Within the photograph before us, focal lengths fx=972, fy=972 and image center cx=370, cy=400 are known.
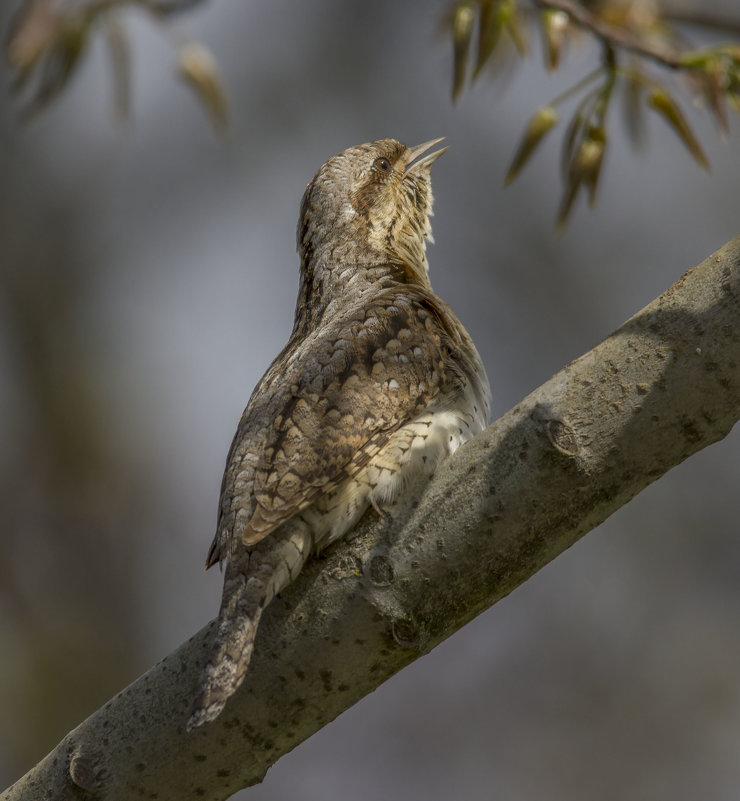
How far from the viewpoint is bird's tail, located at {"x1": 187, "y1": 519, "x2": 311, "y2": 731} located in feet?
7.13

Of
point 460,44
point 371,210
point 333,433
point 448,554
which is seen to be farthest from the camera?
point 371,210

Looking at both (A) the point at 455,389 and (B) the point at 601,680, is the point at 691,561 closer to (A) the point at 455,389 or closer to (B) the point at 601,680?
(B) the point at 601,680

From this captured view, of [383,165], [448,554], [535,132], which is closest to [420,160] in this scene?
[383,165]

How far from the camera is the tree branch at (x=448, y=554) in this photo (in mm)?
2135

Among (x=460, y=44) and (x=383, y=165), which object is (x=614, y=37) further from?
(x=383, y=165)

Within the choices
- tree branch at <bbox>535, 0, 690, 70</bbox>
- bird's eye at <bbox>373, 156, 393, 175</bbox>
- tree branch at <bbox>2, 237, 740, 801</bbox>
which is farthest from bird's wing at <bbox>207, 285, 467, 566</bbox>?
bird's eye at <bbox>373, 156, 393, 175</bbox>

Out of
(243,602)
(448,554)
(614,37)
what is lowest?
(448,554)

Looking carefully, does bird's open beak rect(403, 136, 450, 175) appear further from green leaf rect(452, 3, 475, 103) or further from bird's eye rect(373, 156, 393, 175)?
green leaf rect(452, 3, 475, 103)

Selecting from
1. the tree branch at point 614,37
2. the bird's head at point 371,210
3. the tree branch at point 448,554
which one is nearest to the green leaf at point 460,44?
the tree branch at point 614,37

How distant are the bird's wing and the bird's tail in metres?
0.07

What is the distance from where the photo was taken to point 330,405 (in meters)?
2.81

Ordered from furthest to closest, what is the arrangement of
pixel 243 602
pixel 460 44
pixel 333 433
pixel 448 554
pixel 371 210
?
pixel 371 210 < pixel 460 44 < pixel 333 433 < pixel 243 602 < pixel 448 554

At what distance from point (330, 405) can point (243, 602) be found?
0.70 m

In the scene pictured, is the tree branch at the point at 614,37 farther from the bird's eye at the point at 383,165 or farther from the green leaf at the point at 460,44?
the bird's eye at the point at 383,165
